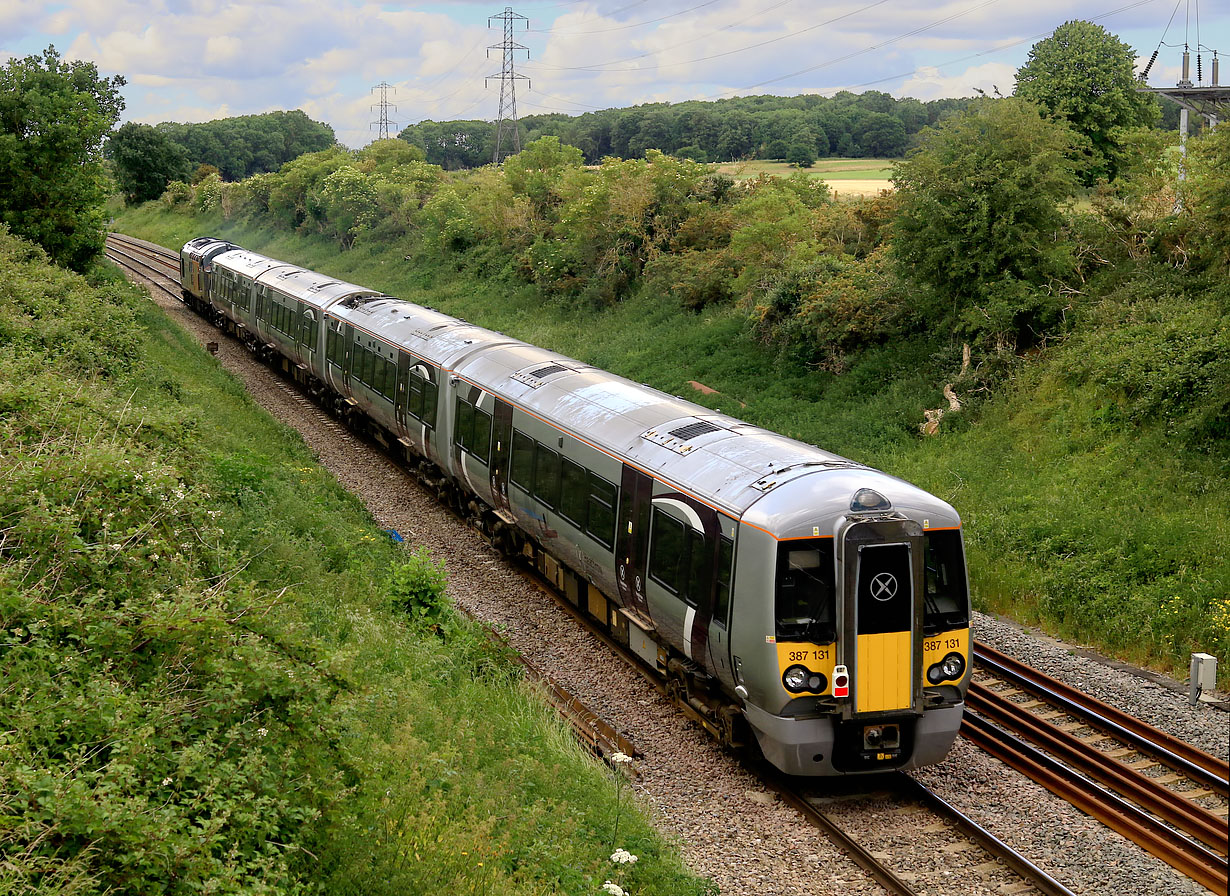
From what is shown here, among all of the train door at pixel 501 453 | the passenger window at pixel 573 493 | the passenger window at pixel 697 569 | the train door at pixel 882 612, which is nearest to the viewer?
the train door at pixel 882 612

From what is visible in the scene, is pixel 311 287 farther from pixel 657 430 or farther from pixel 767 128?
pixel 767 128

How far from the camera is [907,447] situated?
2070cm

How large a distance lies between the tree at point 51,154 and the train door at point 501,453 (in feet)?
64.3

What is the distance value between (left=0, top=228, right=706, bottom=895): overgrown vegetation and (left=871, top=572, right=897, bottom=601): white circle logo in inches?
114

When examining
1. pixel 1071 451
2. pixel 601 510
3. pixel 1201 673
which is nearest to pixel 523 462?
pixel 601 510

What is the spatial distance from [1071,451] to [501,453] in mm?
9791

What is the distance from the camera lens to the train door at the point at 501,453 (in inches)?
626

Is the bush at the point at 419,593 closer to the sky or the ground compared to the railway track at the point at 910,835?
closer to the sky

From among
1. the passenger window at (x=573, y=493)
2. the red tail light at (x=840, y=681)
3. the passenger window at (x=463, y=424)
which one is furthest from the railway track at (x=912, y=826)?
the passenger window at (x=463, y=424)

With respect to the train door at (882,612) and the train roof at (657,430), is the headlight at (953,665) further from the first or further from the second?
the train roof at (657,430)

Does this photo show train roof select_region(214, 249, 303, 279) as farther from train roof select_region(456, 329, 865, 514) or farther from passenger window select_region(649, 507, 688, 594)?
passenger window select_region(649, 507, 688, 594)

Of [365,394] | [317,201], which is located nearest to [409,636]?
[365,394]

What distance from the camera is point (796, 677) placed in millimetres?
9531

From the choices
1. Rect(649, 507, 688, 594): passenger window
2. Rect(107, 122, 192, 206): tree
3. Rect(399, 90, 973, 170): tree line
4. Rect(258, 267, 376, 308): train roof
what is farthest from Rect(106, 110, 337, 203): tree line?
Rect(649, 507, 688, 594): passenger window
